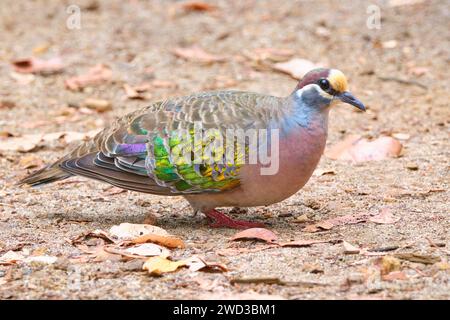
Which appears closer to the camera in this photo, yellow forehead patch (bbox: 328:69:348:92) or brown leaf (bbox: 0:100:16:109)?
yellow forehead patch (bbox: 328:69:348:92)

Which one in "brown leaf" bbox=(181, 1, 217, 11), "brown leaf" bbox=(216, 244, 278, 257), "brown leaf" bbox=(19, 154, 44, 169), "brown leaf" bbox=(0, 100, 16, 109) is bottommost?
"brown leaf" bbox=(216, 244, 278, 257)

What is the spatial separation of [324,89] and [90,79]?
415 cm

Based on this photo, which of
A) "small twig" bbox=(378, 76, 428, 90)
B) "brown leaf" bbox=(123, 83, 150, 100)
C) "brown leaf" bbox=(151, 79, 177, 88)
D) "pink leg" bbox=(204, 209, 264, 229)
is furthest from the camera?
"brown leaf" bbox=(151, 79, 177, 88)

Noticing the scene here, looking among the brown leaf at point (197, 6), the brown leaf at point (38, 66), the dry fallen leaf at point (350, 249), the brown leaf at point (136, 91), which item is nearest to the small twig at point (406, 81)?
the brown leaf at point (136, 91)

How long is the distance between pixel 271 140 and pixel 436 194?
1.35 m

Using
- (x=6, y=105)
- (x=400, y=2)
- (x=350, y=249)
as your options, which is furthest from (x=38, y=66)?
(x=350, y=249)

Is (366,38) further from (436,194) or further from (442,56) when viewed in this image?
(436,194)

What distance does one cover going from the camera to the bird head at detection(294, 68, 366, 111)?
16.5 ft

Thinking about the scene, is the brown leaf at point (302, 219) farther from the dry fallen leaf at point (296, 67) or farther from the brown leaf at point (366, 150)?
the dry fallen leaf at point (296, 67)

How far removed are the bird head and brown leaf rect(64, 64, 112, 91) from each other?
3.98 meters

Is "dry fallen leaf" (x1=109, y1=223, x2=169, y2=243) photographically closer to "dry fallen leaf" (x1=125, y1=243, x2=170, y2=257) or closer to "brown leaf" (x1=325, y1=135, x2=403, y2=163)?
"dry fallen leaf" (x1=125, y1=243, x2=170, y2=257)

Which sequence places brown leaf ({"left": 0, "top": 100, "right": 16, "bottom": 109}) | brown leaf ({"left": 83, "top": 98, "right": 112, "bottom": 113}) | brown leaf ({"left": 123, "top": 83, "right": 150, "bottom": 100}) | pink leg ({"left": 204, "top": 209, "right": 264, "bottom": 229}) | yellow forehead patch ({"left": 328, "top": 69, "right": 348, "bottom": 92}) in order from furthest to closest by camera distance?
brown leaf ({"left": 123, "top": 83, "right": 150, "bottom": 100})
brown leaf ({"left": 0, "top": 100, "right": 16, "bottom": 109})
brown leaf ({"left": 83, "top": 98, "right": 112, "bottom": 113})
pink leg ({"left": 204, "top": 209, "right": 264, "bottom": 229})
yellow forehead patch ({"left": 328, "top": 69, "right": 348, "bottom": 92})

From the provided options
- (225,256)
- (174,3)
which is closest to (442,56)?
(174,3)

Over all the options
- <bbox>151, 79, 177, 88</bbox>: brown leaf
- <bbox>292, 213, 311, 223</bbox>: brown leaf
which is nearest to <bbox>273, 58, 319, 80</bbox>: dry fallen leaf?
<bbox>151, 79, 177, 88</bbox>: brown leaf
